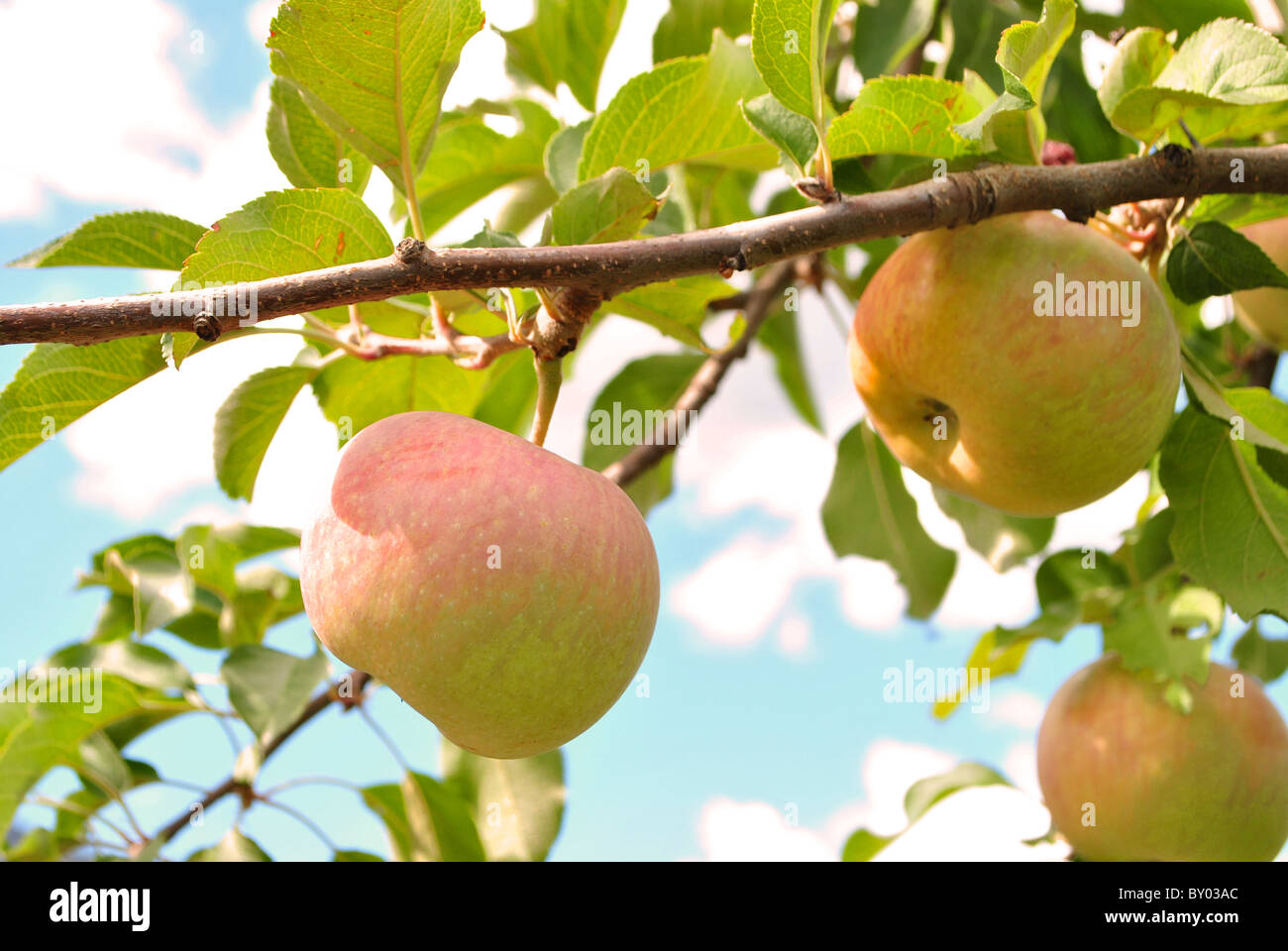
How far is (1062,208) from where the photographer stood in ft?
3.06

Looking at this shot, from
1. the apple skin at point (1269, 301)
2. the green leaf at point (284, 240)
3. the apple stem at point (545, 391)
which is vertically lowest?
the apple stem at point (545, 391)

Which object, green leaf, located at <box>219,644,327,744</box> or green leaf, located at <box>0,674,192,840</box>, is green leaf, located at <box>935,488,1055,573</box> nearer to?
green leaf, located at <box>219,644,327,744</box>

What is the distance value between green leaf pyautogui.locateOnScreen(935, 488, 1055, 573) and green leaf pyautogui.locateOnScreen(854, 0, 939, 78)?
2.21ft

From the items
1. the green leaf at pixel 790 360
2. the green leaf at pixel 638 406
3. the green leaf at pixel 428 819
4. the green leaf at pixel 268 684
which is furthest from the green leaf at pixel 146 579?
the green leaf at pixel 790 360

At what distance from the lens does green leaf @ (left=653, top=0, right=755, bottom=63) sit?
151 centimetres

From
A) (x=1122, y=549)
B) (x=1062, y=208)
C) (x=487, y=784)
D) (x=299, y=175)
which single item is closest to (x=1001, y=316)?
(x=1062, y=208)

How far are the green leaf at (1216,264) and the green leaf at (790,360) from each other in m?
0.94

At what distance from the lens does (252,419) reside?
3.68ft

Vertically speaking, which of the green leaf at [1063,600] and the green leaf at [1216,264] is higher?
the green leaf at [1216,264]

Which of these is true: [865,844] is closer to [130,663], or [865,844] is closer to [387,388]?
[387,388]

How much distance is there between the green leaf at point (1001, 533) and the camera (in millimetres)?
1565

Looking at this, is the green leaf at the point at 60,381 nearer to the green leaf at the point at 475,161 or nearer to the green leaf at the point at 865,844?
the green leaf at the point at 475,161

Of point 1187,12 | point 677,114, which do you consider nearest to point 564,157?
point 677,114

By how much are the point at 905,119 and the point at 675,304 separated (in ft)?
0.95
